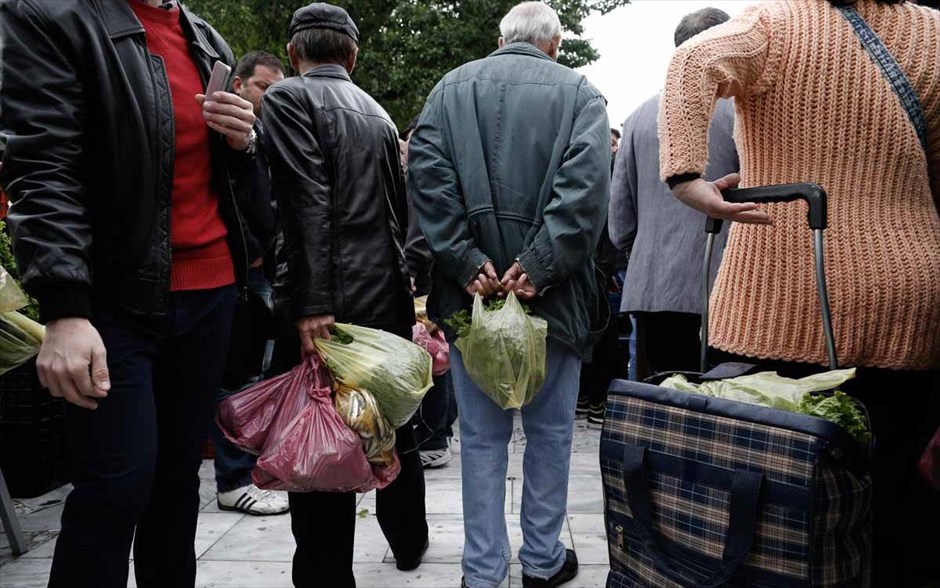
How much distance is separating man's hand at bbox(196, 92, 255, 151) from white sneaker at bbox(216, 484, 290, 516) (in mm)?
2532

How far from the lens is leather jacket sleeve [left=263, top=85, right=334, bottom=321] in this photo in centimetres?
283

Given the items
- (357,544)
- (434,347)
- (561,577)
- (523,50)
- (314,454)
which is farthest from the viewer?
(434,347)

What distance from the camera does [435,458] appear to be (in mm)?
5402

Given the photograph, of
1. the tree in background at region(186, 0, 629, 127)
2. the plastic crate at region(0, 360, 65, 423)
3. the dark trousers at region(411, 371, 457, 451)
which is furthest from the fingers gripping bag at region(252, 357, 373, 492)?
the tree in background at region(186, 0, 629, 127)

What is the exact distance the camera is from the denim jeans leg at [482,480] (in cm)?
309

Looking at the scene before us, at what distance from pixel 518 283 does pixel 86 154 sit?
147 cm

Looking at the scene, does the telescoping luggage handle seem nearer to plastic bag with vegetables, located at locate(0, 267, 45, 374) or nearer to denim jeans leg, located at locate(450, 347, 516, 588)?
denim jeans leg, located at locate(450, 347, 516, 588)

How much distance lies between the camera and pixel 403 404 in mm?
2791

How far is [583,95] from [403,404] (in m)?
1.31

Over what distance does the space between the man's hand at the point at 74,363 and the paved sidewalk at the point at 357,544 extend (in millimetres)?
1842

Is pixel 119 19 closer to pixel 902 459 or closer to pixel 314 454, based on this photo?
pixel 314 454

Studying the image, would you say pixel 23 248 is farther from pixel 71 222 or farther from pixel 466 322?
pixel 466 322

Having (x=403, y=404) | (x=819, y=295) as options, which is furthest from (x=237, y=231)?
(x=819, y=295)

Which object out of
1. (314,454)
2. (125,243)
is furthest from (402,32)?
(125,243)
